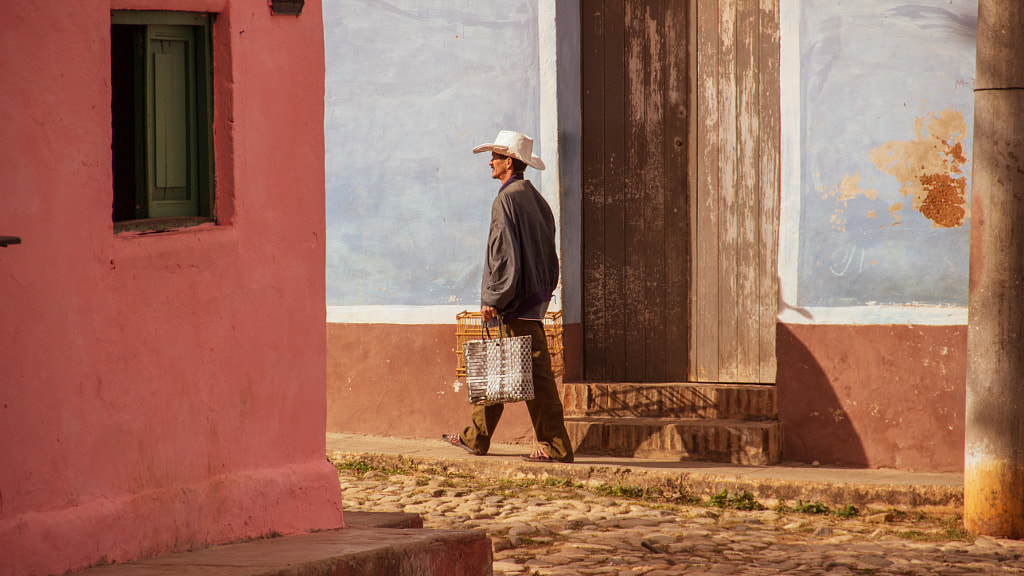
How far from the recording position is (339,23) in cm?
929

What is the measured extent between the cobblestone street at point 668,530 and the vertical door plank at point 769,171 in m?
1.48

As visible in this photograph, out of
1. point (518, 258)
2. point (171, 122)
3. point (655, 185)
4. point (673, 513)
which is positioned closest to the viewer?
point (171, 122)

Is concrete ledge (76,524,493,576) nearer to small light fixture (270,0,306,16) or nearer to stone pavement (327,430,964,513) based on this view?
small light fixture (270,0,306,16)

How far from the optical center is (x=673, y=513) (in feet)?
22.8

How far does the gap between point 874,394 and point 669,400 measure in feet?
4.66

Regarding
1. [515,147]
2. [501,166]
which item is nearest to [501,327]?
[501,166]

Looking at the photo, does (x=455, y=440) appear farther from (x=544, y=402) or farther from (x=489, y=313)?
(x=489, y=313)

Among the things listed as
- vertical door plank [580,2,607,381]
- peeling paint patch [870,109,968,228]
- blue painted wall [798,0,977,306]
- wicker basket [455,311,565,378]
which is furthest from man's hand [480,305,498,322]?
peeling paint patch [870,109,968,228]

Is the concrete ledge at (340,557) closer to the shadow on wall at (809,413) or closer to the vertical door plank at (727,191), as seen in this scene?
the shadow on wall at (809,413)

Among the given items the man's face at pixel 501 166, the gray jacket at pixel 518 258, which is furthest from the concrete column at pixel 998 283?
the man's face at pixel 501 166

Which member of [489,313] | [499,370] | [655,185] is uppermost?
[655,185]

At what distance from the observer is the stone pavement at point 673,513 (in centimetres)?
573

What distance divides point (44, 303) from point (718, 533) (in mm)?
3779

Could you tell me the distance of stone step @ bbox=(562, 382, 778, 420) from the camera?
8078 mm
